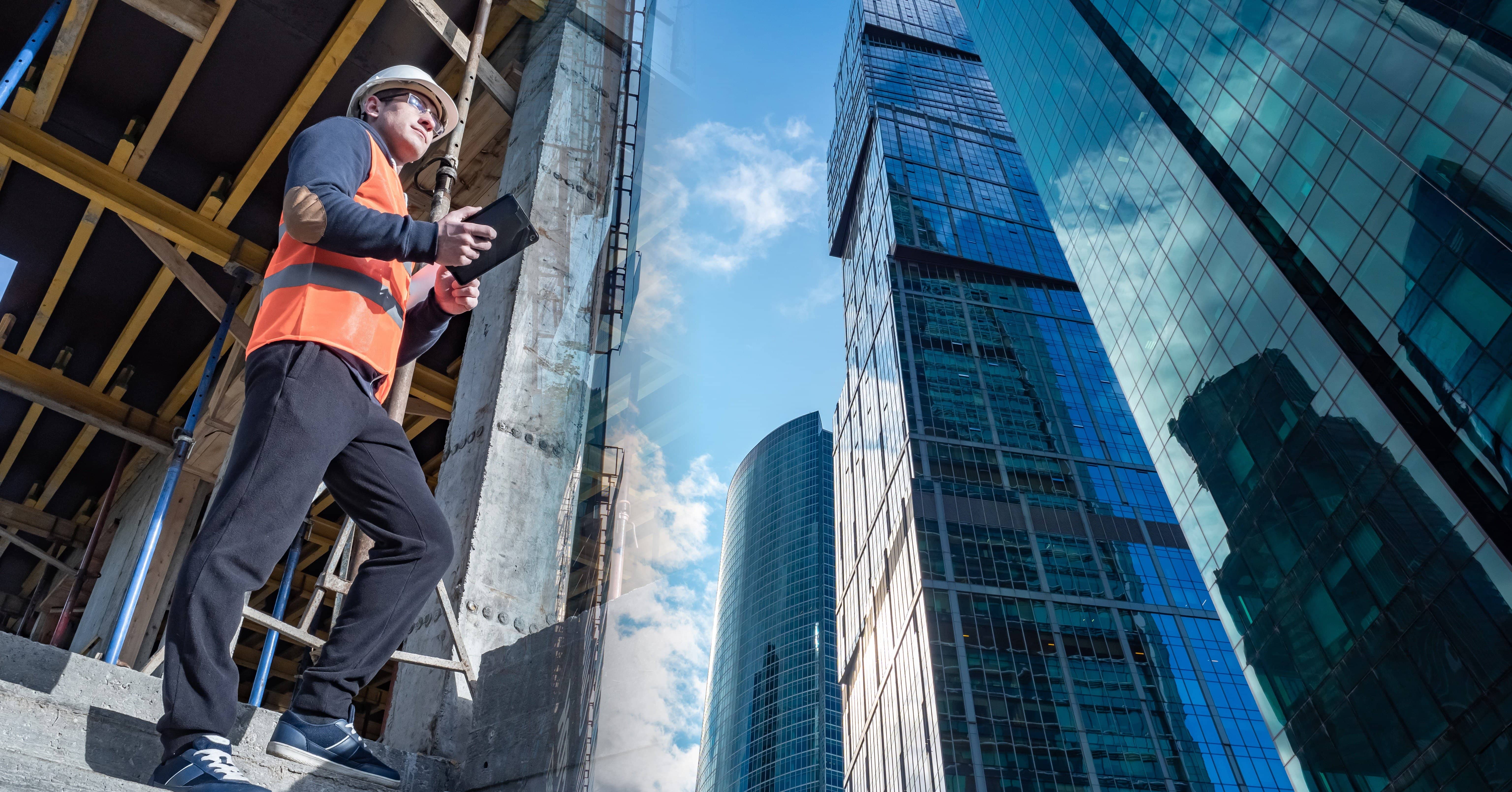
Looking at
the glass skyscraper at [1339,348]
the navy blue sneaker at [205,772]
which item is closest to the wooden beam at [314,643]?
the navy blue sneaker at [205,772]

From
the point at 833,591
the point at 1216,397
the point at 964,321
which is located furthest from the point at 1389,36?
the point at 833,591

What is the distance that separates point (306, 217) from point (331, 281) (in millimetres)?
188

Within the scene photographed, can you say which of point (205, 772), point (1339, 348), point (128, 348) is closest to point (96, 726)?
point (205, 772)

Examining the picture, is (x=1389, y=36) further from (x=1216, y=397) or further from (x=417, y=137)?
(x=417, y=137)

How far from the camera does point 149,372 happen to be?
9.27m

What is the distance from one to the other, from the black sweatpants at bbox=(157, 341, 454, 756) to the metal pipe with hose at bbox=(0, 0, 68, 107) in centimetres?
412

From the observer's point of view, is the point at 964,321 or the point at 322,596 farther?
the point at 964,321

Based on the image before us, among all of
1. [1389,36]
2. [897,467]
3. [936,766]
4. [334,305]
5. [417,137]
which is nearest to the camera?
[334,305]

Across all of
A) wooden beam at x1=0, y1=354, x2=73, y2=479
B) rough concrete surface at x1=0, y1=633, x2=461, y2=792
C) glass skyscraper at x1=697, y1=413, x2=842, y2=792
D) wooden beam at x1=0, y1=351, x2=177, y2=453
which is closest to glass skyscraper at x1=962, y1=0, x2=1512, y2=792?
rough concrete surface at x1=0, y1=633, x2=461, y2=792

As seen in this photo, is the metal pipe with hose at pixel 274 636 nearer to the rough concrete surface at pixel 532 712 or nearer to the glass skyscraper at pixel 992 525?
the rough concrete surface at pixel 532 712

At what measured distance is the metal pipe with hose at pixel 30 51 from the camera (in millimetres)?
4680

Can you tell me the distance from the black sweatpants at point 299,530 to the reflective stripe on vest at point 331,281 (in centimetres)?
19

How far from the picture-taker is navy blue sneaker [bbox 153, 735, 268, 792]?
5.35ft

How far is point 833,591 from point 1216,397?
77.6 meters
